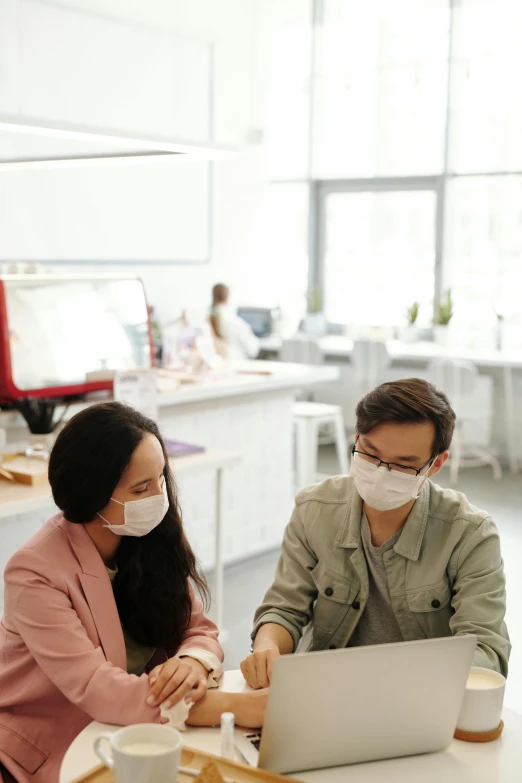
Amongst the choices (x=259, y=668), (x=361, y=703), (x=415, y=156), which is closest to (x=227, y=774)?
(x=361, y=703)

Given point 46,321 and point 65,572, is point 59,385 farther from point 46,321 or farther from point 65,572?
point 65,572

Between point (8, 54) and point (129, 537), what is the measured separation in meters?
4.95

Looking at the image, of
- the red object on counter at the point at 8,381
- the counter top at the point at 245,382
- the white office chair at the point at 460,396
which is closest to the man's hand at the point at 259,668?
the red object on counter at the point at 8,381

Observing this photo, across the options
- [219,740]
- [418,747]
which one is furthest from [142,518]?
[418,747]

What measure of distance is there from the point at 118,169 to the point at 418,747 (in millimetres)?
5868

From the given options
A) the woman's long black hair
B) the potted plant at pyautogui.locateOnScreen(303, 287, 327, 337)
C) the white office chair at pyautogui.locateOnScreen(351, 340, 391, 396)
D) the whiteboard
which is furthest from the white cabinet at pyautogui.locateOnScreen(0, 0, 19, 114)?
the woman's long black hair

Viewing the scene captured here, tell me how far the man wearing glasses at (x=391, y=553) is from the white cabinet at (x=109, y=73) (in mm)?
4359

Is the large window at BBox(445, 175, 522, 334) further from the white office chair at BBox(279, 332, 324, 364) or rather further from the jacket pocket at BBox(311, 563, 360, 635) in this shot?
the jacket pocket at BBox(311, 563, 360, 635)

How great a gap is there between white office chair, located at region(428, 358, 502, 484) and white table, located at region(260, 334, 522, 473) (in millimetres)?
158

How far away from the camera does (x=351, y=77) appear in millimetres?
7781

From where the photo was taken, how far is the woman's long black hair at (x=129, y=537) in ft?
5.04

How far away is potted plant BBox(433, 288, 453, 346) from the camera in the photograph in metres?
6.87

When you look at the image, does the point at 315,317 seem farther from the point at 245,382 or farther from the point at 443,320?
the point at 245,382

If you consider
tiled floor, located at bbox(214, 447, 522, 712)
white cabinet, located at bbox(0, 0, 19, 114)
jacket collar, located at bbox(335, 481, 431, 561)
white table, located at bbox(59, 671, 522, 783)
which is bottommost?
tiled floor, located at bbox(214, 447, 522, 712)
